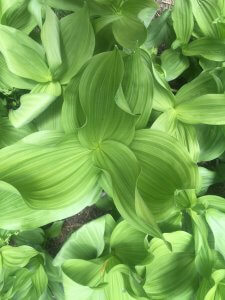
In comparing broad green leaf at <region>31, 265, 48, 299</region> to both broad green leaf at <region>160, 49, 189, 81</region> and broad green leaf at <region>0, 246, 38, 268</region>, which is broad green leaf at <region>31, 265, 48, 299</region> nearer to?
broad green leaf at <region>0, 246, 38, 268</region>

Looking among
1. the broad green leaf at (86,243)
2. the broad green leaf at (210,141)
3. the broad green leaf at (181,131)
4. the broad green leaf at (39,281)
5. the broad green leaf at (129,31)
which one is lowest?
the broad green leaf at (39,281)

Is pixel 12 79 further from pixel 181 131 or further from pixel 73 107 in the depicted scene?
pixel 181 131

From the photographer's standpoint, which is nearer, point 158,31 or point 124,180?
point 124,180

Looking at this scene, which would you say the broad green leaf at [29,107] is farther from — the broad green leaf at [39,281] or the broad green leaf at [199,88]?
the broad green leaf at [39,281]

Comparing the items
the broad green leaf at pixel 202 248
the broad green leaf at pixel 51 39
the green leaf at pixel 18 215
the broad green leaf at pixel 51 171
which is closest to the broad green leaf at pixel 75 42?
the broad green leaf at pixel 51 39

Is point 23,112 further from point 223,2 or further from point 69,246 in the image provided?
point 223,2

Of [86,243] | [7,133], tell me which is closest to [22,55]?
[7,133]
